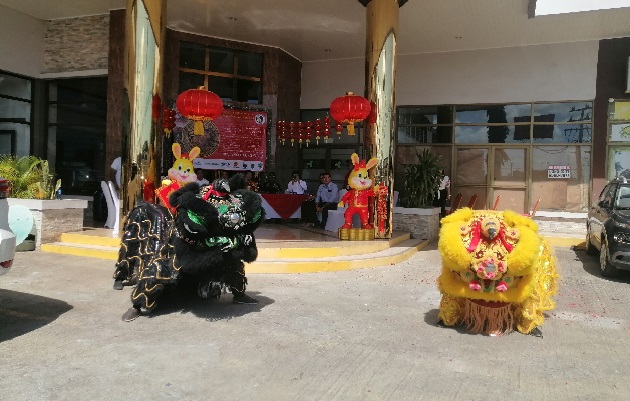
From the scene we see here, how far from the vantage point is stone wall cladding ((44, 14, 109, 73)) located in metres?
12.9

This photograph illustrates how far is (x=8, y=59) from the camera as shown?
12680 mm

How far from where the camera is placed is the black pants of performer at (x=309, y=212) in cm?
1284

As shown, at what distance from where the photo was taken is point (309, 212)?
507 inches

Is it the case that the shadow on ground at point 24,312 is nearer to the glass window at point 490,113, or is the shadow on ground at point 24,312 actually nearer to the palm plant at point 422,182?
the palm plant at point 422,182

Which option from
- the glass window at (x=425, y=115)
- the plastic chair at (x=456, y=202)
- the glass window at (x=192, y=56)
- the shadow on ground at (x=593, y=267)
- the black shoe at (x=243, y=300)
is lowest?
the black shoe at (x=243, y=300)

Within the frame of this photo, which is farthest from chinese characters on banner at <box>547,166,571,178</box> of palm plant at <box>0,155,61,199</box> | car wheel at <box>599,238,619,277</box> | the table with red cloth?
palm plant at <box>0,155,61,199</box>

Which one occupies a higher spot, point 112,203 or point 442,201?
point 442,201

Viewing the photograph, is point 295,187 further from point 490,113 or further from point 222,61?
point 490,113

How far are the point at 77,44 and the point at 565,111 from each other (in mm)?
13244

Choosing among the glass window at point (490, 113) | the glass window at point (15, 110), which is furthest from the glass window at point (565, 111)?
the glass window at point (15, 110)

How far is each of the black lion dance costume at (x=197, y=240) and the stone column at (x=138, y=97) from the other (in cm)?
404

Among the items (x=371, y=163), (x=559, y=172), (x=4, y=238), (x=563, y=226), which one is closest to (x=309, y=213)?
(x=371, y=163)

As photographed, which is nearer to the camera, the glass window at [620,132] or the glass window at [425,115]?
the glass window at [620,132]

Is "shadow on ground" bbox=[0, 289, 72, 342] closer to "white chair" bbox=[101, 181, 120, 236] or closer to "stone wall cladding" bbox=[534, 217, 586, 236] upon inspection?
"white chair" bbox=[101, 181, 120, 236]
